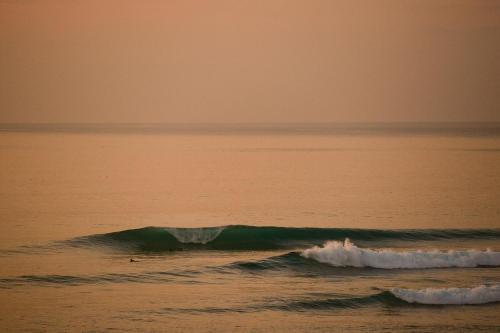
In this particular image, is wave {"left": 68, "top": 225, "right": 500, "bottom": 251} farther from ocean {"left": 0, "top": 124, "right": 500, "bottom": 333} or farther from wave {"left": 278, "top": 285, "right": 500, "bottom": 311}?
wave {"left": 278, "top": 285, "right": 500, "bottom": 311}


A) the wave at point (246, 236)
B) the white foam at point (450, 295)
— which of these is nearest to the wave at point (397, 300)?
the white foam at point (450, 295)

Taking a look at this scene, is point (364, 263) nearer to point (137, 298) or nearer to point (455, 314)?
point (455, 314)

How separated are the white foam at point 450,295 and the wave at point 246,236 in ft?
32.7

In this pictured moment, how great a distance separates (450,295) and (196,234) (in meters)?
14.2

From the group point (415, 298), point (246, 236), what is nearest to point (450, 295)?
point (415, 298)

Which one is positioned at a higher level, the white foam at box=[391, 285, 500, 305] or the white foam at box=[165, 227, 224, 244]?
the white foam at box=[165, 227, 224, 244]

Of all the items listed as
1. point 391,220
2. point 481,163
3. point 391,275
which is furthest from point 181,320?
point 481,163

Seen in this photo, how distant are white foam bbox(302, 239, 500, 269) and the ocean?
5cm

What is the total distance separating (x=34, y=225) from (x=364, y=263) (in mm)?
15887

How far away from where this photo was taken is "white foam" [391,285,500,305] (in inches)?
1003

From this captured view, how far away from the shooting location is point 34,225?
38.5 m

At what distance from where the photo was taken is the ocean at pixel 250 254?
78.0 ft

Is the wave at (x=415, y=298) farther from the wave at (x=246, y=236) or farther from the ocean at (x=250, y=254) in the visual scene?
the wave at (x=246, y=236)

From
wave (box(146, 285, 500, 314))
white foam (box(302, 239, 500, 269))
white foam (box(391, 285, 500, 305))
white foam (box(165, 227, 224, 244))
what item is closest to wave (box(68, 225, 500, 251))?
white foam (box(165, 227, 224, 244))
